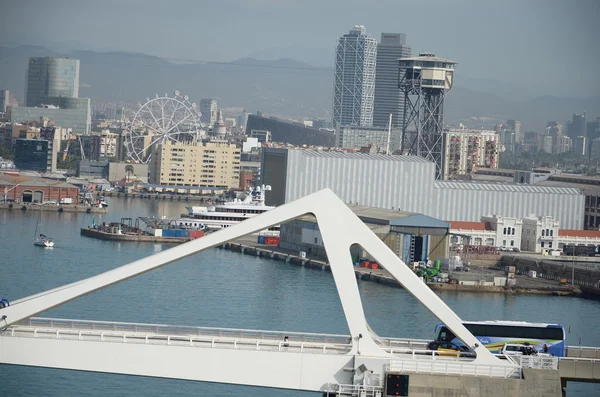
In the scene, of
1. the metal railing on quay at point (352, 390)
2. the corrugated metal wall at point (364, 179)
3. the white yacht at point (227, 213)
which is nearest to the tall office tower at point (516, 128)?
the white yacht at point (227, 213)

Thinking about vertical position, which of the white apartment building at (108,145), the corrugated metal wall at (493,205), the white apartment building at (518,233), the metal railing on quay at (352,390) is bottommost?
the metal railing on quay at (352,390)

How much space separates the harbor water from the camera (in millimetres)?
6352

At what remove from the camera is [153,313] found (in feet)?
29.6

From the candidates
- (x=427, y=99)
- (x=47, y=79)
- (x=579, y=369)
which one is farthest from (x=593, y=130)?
(x=579, y=369)

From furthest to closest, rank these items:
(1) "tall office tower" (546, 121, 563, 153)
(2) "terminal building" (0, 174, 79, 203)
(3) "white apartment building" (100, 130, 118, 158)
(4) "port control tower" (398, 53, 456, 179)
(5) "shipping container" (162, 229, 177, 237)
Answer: (1) "tall office tower" (546, 121, 563, 153)
(3) "white apartment building" (100, 130, 118, 158)
(4) "port control tower" (398, 53, 456, 179)
(2) "terminal building" (0, 174, 79, 203)
(5) "shipping container" (162, 229, 177, 237)

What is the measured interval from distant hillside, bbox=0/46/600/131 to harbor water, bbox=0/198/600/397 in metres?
71.3

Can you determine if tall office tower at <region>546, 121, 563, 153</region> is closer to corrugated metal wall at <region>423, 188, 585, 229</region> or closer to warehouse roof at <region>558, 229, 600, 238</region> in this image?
→ corrugated metal wall at <region>423, 188, 585, 229</region>

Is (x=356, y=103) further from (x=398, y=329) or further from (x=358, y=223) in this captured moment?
(x=358, y=223)

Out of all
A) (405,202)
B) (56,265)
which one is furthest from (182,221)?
(56,265)

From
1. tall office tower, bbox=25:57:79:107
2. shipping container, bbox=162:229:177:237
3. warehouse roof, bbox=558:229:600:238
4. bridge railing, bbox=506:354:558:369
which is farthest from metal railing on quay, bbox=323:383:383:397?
tall office tower, bbox=25:57:79:107

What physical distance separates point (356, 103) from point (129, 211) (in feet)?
138

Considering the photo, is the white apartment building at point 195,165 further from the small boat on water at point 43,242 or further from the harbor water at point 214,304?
the small boat on water at point 43,242

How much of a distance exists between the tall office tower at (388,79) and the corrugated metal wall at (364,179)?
40431mm

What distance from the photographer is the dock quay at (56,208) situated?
21688 mm
